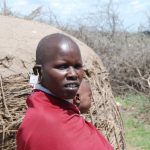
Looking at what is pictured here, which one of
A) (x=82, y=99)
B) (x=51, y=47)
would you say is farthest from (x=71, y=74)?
(x=82, y=99)

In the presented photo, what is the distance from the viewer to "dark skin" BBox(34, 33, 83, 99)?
1957 mm

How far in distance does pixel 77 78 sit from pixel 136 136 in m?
6.75

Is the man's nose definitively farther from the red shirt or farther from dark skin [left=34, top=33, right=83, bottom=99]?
the red shirt

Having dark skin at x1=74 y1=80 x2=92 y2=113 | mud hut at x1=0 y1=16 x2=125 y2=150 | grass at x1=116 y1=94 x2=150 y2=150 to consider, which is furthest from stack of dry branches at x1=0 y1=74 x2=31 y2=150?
grass at x1=116 y1=94 x2=150 y2=150

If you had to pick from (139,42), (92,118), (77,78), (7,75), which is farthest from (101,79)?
(139,42)

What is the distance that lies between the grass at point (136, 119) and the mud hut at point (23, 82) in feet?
10.4

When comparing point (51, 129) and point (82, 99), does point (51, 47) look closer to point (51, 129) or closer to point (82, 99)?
point (51, 129)

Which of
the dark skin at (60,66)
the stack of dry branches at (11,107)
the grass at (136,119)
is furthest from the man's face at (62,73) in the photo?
the grass at (136,119)

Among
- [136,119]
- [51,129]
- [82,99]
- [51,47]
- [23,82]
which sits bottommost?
[136,119]

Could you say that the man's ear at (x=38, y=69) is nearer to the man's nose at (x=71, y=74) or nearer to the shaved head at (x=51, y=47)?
the shaved head at (x=51, y=47)

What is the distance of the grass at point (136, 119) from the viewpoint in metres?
8.21

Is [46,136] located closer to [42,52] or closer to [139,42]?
[42,52]

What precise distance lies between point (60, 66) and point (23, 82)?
2.15 metres

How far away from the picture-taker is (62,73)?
196 cm
